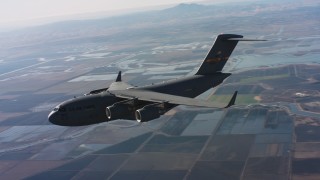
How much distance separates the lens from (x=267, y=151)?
60281mm

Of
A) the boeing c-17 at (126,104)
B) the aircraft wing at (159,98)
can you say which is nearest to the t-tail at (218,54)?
the boeing c-17 at (126,104)

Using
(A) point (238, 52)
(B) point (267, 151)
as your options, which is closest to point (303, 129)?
(B) point (267, 151)

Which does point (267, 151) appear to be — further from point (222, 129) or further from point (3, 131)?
point (3, 131)

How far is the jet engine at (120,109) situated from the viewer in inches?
1492

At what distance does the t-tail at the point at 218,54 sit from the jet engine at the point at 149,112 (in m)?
13.8

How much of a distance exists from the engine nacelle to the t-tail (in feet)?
45.9

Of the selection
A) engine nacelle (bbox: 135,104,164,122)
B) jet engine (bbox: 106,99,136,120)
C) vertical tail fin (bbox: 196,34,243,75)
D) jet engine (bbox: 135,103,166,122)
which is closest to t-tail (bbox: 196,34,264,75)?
vertical tail fin (bbox: 196,34,243,75)

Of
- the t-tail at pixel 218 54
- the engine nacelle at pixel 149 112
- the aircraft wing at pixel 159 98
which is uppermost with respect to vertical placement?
the t-tail at pixel 218 54

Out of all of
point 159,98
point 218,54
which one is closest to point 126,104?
point 159,98

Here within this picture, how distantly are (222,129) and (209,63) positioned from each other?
1053 inches

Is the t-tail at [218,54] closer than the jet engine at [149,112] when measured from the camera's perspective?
No

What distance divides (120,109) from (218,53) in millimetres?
17060

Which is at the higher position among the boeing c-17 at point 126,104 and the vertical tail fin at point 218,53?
the vertical tail fin at point 218,53

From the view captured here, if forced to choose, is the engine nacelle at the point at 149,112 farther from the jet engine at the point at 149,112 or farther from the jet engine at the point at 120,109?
the jet engine at the point at 120,109
